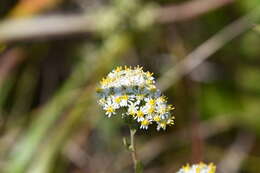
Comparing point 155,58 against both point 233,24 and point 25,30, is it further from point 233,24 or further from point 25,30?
point 25,30

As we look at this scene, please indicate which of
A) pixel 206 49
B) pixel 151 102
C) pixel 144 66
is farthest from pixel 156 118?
pixel 206 49

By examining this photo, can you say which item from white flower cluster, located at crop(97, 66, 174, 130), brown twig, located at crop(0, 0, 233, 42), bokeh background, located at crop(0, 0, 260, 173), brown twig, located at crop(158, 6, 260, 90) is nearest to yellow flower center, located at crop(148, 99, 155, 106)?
white flower cluster, located at crop(97, 66, 174, 130)

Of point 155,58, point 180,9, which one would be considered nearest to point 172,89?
point 155,58

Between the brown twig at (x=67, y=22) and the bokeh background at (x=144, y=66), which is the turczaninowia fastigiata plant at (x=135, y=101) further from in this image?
the brown twig at (x=67, y=22)

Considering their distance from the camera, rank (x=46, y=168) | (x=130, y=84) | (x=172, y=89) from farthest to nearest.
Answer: (x=172, y=89)
(x=46, y=168)
(x=130, y=84)

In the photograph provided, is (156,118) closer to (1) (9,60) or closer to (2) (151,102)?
(2) (151,102)

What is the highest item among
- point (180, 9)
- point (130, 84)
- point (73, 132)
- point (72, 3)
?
point (72, 3)
